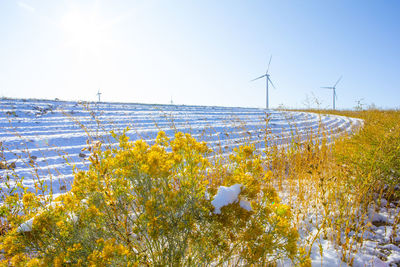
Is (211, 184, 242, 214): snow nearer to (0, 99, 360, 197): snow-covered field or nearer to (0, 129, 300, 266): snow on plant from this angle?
(0, 129, 300, 266): snow on plant

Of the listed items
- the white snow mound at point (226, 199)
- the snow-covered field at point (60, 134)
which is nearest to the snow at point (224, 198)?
the white snow mound at point (226, 199)

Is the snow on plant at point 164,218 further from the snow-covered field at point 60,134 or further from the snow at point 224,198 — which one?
the snow-covered field at point 60,134

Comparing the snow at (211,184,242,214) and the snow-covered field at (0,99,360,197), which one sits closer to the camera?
the snow at (211,184,242,214)

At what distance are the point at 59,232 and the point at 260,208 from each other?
3.75 ft

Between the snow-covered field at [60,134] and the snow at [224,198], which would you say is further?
the snow-covered field at [60,134]

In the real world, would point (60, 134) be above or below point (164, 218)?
above

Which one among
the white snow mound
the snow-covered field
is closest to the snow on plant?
the white snow mound

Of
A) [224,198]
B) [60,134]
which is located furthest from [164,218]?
[60,134]

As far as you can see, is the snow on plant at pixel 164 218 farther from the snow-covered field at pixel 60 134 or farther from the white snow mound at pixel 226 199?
the snow-covered field at pixel 60 134

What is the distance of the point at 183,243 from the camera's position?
1270 millimetres

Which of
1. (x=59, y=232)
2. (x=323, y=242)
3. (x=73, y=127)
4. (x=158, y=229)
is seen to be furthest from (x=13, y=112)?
(x=323, y=242)

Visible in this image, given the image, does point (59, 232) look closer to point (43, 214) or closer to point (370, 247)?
point (43, 214)

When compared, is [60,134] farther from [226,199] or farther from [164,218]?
[226,199]

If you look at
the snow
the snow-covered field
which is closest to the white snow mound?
the snow
